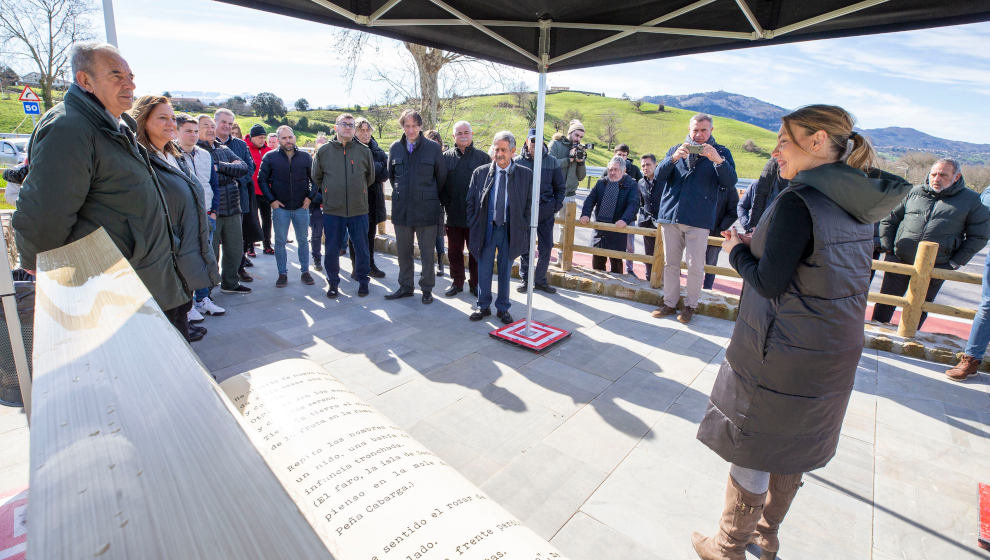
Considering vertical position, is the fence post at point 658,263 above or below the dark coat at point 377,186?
below

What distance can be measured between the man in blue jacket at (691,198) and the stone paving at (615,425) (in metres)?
0.51

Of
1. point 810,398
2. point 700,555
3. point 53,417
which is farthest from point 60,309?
point 700,555

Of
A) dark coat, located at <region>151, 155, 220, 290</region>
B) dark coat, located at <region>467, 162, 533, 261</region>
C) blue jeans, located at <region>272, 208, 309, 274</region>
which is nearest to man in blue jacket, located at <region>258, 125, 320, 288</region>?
blue jeans, located at <region>272, 208, 309, 274</region>

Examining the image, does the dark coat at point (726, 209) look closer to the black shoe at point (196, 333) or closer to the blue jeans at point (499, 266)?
the blue jeans at point (499, 266)

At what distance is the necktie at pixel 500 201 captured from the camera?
5.02 meters

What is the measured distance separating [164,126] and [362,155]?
3033 mm

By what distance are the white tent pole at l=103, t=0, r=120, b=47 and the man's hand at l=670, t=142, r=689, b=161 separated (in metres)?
4.85

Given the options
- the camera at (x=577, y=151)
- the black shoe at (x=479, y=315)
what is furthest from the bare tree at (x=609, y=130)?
the black shoe at (x=479, y=315)

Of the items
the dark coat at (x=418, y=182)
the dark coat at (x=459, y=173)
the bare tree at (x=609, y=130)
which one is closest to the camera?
the dark coat at (x=418, y=182)

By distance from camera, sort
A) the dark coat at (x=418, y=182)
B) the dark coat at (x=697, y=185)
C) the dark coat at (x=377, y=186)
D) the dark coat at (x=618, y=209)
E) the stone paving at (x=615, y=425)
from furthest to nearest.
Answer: the dark coat at (x=377, y=186) < the dark coat at (x=618, y=209) < the dark coat at (x=418, y=182) < the dark coat at (x=697, y=185) < the stone paving at (x=615, y=425)

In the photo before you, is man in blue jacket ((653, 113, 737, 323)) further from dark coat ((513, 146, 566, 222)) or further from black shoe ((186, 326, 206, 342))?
black shoe ((186, 326, 206, 342))

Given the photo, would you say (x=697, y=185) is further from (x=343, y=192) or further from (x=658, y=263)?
(x=343, y=192)

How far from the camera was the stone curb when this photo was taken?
457cm

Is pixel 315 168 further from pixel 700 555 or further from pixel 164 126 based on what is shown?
pixel 700 555
